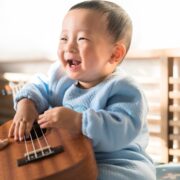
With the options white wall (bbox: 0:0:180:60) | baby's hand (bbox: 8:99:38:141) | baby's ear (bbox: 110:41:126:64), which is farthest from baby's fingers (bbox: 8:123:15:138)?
white wall (bbox: 0:0:180:60)

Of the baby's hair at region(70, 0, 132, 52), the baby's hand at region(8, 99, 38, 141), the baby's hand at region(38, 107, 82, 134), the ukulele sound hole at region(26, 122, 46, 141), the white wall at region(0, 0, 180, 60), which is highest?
the baby's hair at region(70, 0, 132, 52)

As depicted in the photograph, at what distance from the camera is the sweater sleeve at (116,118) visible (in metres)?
0.67

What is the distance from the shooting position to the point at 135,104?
27.8 inches

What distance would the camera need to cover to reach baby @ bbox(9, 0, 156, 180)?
0.69 meters

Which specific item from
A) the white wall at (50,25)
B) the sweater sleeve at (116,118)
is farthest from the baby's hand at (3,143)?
the white wall at (50,25)

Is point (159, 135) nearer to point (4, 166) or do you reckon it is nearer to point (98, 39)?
point (98, 39)

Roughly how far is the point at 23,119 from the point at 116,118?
23 centimetres

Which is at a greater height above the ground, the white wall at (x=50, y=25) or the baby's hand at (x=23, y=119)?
the white wall at (x=50, y=25)

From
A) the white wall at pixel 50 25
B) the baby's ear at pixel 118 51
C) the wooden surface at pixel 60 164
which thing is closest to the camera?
the wooden surface at pixel 60 164

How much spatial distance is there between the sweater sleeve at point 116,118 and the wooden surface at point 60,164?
0.11ft

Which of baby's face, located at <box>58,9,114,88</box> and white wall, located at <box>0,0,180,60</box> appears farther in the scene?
white wall, located at <box>0,0,180,60</box>

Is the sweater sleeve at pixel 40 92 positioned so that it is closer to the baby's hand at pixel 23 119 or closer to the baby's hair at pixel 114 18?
the baby's hand at pixel 23 119

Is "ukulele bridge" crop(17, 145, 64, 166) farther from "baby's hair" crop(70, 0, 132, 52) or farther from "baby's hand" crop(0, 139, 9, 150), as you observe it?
"baby's hair" crop(70, 0, 132, 52)

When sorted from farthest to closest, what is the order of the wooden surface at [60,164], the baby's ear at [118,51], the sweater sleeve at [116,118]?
the baby's ear at [118,51]
the sweater sleeve at [116,118]
the wooden surface at [60,164]
